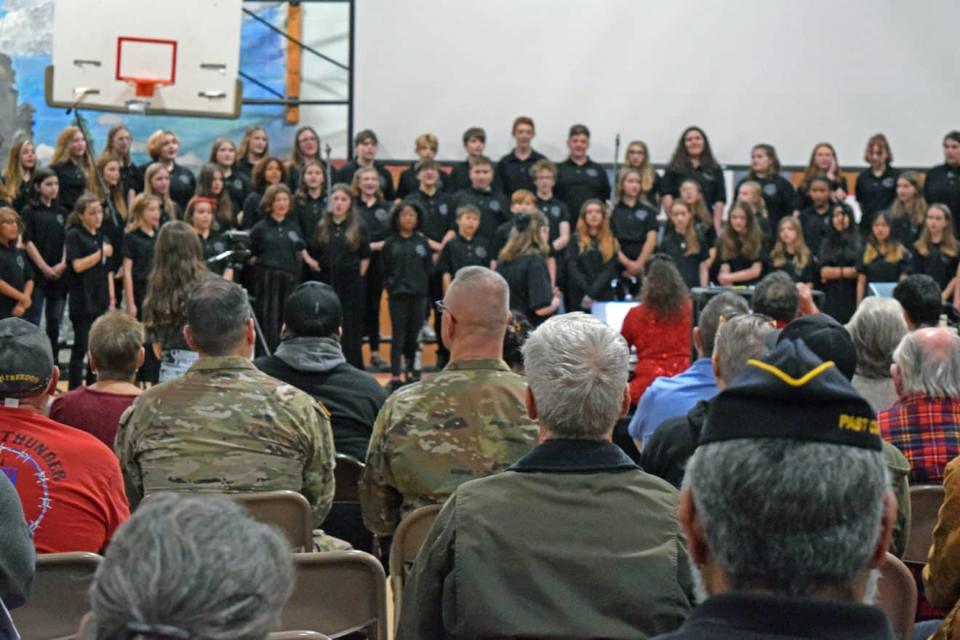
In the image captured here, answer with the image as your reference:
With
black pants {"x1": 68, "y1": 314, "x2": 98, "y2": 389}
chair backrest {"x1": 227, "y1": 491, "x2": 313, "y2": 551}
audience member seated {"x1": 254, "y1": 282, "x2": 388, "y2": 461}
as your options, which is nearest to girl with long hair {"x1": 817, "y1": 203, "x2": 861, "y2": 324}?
black pants {"x1": 68, "y1": 314, "x2": 98, "y2": 389}

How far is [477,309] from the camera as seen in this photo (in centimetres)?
371

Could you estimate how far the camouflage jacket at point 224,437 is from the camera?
3553mm

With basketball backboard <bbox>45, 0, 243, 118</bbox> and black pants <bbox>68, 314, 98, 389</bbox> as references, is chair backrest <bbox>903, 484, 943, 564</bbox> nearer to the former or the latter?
black pants <bbox>68, 314, 98, 389</bbox>

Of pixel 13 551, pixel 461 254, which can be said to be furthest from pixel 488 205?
pixel 13 551

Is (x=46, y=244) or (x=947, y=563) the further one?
(x=46, y=244)

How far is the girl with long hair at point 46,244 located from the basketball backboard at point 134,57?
2.98ft

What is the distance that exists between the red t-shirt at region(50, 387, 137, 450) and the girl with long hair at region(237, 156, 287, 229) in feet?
21.7

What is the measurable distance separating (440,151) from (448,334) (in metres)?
9.75

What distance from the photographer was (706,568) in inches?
59.6

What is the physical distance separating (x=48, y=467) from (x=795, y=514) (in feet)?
7.40

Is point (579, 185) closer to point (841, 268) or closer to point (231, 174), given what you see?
point (841, 268)

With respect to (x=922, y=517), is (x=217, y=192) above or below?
above

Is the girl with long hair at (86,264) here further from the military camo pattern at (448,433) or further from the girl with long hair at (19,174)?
the military camo pattern at (448,433)

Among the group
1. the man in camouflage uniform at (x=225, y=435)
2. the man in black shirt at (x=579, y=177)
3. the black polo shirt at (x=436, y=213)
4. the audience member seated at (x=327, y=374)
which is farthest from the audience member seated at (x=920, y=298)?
→ the man in black shirt at (x=579, y=177)
